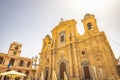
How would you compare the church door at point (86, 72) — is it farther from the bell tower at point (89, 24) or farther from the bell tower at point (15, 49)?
the bell tower at point (15, 49)

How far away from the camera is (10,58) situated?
97.9ft

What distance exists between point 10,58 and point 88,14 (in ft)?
93.0

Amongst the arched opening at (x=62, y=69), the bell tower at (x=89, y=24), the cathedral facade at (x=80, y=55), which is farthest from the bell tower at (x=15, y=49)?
the bell tower at (x=89, y=24)

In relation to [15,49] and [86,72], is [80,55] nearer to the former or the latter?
[86,72]

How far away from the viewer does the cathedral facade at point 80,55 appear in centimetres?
1137

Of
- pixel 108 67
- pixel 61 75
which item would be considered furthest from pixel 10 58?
pixel 108 67

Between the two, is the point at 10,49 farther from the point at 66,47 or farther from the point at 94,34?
the point at 94,34

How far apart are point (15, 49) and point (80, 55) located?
2811 centimetres

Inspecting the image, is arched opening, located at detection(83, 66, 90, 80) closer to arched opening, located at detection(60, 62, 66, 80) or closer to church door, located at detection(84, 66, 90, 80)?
church door, located at detection(84, 66, 90, 80)

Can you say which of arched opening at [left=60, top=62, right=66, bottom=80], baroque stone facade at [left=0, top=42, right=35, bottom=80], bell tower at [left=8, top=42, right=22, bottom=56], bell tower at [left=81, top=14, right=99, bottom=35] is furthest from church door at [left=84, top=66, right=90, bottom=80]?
bell tower at [left=8, top=42, right=22, bottom=56]

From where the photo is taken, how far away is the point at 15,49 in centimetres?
3356

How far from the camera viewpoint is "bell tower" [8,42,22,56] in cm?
3216

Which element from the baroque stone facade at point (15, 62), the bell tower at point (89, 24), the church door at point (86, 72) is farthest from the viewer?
the baroque stone facade at point (15, 62)

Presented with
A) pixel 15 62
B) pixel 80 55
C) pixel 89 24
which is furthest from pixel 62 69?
pixel 15 62
